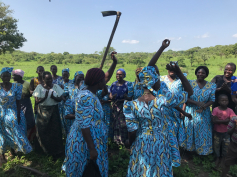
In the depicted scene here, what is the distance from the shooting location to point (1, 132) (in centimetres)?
369

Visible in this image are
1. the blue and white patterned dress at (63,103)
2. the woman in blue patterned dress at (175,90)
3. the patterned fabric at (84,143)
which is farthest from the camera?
the blue and white patterned dress at (63,103)

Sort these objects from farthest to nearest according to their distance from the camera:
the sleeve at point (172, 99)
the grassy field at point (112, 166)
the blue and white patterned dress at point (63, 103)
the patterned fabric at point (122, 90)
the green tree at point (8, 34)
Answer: the green tree at point (8, 34) → the blue and white patterned dress at point (63, 103) → the patterned fabric at point (122, 90) → the grassy field at point (112, 166) → the sleeve at point (172, 99)

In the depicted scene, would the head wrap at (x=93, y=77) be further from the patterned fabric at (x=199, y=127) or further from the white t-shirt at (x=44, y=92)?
the patterned fabric at (x=199, y=127)

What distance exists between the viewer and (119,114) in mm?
4254

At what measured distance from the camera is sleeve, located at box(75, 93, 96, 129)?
1914 mm

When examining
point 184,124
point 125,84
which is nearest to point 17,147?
point 125,84

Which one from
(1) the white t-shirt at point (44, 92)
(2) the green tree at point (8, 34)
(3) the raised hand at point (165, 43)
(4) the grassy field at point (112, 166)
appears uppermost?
(2) the green tree at point (8, 34)

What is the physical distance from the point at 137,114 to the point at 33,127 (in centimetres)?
354

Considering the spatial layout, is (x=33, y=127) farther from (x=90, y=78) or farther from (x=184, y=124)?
(x=184, y=124)

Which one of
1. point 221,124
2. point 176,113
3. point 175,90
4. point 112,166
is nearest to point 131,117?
point 175,90

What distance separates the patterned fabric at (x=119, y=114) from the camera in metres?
4.14

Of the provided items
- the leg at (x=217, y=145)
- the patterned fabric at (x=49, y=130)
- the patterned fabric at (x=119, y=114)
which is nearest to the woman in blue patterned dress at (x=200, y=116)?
the leg at (x=217, y=145)

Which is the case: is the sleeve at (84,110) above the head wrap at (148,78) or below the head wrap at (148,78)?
below

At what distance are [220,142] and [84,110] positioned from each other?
3.16 m
